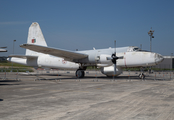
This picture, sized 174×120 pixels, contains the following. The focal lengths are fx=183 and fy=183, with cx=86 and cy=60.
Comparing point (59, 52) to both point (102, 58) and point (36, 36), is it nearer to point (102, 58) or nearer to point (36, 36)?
point (102, 58)

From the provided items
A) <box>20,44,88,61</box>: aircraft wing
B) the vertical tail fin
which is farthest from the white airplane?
the vertical tail fin

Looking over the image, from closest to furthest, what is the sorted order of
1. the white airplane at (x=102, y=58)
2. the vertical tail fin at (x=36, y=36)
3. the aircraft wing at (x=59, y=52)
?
the white airplane at (x=102, y=58)
the aircraft wing at (x=59, y=52)
the vertical tail fin at (x=36, y=36)

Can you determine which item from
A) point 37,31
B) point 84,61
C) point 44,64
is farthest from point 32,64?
point 84,61

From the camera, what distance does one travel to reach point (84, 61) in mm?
21969

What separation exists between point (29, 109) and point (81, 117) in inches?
78.9

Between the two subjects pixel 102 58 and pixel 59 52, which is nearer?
pixel 102 58

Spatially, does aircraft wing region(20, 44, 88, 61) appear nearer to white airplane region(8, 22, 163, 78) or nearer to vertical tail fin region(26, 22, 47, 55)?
white airplane region(8, 22, 163, 78)

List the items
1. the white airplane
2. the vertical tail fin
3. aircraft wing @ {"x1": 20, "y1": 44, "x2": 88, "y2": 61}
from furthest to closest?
the vertical tail fin
aircraft wing @ {"x1": 20, "y1": 44, "x2": 88, "y2": 61}
the white airplane

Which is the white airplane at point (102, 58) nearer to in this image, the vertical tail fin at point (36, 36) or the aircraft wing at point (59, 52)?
the aircraft wing at point (59, 52)

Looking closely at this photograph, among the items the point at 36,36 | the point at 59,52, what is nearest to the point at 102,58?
the point at 59,52

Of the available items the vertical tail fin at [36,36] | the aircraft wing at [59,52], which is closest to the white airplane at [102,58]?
the aircraft wing at [59,52]

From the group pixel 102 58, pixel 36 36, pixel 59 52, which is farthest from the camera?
pixel 36 36

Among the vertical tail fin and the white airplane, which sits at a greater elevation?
the vertical tail fin

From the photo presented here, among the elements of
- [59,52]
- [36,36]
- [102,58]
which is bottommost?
[102,58]
